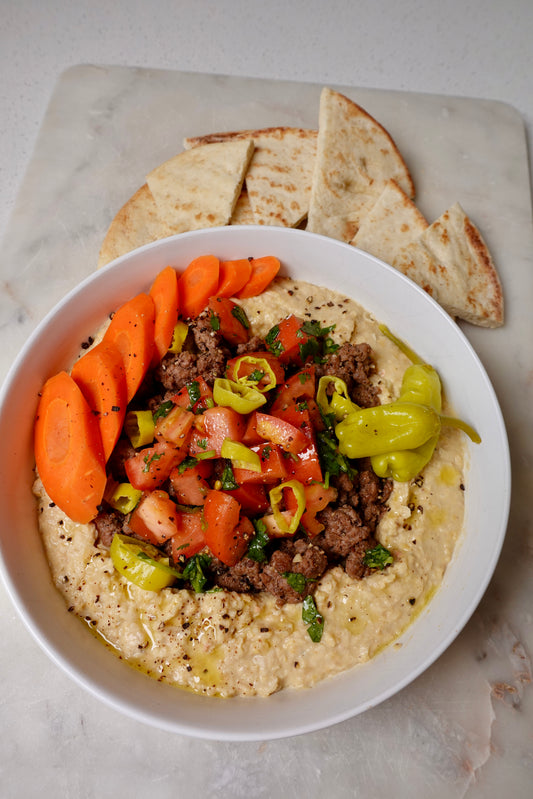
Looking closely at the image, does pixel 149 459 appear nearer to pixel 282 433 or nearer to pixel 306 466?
pixel 282 433

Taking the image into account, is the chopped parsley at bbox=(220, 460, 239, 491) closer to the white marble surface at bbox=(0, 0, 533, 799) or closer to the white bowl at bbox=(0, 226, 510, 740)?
the white bowl at bbox=(0, 226, 510, 740)

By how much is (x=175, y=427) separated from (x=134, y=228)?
6.11 ft

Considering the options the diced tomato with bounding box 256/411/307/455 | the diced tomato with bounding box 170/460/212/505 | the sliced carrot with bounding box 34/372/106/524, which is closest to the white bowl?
the sliced carrot with bounding box 34/372/106/524

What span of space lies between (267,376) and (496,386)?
197 cm

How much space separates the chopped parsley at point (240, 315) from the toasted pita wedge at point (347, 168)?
3.20ft

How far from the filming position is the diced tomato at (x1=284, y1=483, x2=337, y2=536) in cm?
405

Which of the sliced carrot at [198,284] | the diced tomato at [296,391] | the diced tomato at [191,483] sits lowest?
the diced tomato at [191,483]

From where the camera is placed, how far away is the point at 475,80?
6324mm

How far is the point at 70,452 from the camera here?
4020 millimetres

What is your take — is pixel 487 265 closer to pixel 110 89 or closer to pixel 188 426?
pixel 188 426

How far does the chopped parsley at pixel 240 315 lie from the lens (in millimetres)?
4520

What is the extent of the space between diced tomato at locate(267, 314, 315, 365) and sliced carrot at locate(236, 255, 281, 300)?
0.34 m

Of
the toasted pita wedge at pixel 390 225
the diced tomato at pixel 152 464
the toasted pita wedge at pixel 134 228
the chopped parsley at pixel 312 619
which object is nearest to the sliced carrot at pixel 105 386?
the diced tomato at pixel 152 464

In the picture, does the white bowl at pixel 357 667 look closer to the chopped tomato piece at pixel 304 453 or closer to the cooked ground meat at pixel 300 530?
the cooked ground meat at pixel 300 530
